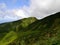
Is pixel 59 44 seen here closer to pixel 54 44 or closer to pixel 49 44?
pixel 54 44

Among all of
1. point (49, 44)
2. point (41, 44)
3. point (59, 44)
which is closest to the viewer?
point (59, 44)

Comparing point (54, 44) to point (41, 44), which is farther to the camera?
point (41, 44)

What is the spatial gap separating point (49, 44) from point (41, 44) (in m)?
18.0

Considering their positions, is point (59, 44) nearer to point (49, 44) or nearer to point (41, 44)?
point (49, 44)

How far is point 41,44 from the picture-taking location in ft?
614

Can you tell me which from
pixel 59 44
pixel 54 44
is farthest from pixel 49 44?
pixel 59 44

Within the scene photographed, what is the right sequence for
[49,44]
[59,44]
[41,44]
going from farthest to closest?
[41,44]
[49,44]
[59,44]

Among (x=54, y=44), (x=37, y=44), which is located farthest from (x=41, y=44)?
(x=54, y=44)

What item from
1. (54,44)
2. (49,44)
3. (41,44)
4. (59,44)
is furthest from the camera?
(41,44)

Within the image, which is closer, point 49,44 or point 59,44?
point 59,44

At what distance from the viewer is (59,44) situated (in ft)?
489

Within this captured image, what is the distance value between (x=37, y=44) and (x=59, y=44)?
4947 centimetres

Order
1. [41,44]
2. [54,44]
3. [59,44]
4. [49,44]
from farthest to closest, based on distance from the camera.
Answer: [41,44] → [49,44] → [54,44] → [59,44]

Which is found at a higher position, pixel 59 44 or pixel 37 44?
pixel 59 44
